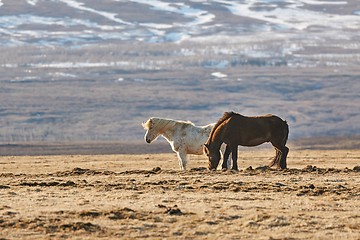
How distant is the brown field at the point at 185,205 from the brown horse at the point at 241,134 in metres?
1.41

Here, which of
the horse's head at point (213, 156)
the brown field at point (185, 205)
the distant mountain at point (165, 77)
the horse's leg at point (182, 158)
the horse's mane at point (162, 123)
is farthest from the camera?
the distant mountain at point (165, 77)

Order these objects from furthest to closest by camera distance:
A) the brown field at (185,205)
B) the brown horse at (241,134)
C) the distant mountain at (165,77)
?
the distant mountain at (165,77) → the brown horse at (241,134) → the brown field at (185,205)

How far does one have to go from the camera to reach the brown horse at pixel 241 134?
22453 millimetres

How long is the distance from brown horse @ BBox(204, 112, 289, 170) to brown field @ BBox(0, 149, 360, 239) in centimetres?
141

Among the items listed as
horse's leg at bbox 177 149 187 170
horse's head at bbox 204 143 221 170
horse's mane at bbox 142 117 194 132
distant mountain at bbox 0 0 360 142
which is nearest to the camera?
horse's head at bbox 204 143 221 170

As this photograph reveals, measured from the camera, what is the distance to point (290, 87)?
405ft

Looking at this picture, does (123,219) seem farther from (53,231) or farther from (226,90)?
(226,90)

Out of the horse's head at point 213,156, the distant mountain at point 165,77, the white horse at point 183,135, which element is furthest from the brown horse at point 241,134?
the distant mountain at point 165,77

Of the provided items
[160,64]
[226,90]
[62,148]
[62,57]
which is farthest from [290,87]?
[62,148]

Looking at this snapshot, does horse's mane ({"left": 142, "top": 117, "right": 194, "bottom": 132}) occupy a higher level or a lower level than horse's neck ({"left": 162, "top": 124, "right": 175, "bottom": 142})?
higher

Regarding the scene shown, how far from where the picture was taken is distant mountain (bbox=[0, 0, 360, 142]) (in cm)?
10006

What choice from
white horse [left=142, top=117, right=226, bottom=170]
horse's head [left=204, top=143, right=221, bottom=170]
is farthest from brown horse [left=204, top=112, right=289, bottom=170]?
Answer: white horse [left=142, top=117, right=226, bottom=170]

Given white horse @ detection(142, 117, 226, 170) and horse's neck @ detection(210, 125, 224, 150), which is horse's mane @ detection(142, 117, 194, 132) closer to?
white horse @ detection(142, 117, 226, 170)

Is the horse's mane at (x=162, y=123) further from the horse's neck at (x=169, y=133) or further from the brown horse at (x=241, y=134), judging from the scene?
the brown horse at (x=241, y=134)
